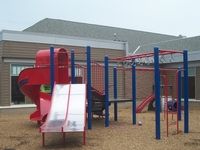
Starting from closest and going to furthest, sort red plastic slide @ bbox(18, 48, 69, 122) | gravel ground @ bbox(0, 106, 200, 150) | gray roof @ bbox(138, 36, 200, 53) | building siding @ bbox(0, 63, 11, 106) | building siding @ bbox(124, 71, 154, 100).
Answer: gravel ground @ bbox(0, 106, 200, 150), red plastic slide @ bbox(18, 48, 69, 122), building siding @ bbox(0, 63, 11, 106), building siding @ bbox(124, 71, 154, 100), gray roof @ bbox(138, 36, 200, 53)

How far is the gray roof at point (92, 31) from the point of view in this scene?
3300cm

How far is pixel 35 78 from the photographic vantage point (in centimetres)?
1473

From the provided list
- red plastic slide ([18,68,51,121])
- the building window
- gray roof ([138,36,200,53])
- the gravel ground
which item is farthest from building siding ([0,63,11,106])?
gray roof ([138,36,200,53])

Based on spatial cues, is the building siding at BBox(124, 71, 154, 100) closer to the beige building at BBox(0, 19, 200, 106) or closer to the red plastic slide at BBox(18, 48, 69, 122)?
the beige building at BBox(0, 19, 200, 106)

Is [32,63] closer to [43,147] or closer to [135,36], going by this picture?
[43,147]

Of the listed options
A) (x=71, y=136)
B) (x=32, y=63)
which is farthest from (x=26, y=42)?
(x=71, y=136)

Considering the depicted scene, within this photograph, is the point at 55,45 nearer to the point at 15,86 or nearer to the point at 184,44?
the point at 15,86

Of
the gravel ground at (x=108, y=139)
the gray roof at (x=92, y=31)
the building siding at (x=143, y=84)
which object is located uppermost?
the gray roof at (x=92, y=31)

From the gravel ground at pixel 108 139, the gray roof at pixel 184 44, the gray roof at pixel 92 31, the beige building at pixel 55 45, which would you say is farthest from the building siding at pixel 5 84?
the gray roof at pixel 184 44

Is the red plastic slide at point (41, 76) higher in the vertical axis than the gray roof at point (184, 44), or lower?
lower

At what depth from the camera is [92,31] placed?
116 ft

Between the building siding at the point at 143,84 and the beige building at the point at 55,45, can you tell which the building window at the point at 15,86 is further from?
the building siding at the point at 143,84

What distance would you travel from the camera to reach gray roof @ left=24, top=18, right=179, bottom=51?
1299 inches

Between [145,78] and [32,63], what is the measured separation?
9302mm
